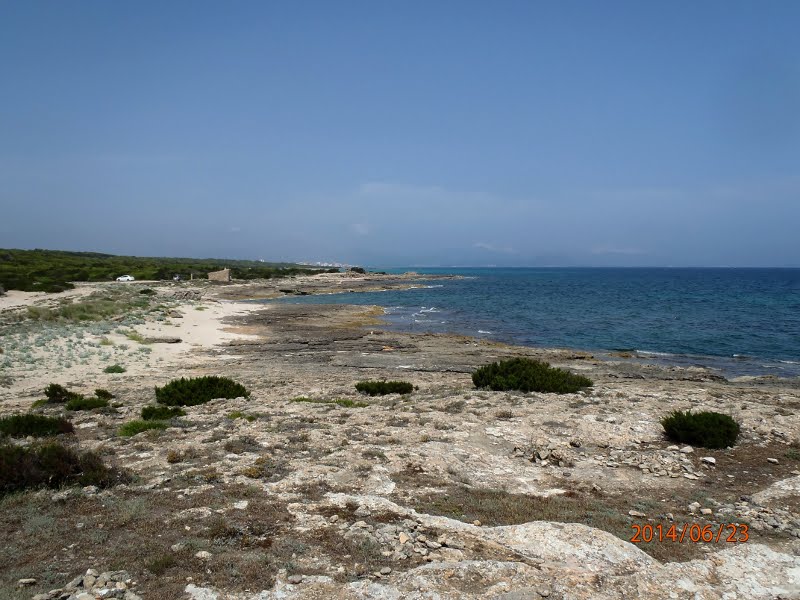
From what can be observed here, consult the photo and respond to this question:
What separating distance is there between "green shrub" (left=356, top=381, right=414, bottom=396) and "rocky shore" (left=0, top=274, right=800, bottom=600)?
0.67m

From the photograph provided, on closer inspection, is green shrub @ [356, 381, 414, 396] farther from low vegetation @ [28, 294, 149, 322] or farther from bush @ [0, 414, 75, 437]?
low vegetation @ [28, 294, 149, 322]

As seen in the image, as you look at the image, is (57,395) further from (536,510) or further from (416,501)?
(536,510)

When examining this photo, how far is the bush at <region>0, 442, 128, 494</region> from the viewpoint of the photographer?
815 cm

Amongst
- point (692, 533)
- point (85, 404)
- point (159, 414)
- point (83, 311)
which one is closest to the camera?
point (692, 533)

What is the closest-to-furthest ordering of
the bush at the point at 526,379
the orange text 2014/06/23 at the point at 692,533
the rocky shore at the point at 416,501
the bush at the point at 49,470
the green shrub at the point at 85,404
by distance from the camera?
1. the rocky shore at the point at 416,501
2. the orange text 2014/06/23 at the point at 692,533
3. the bush at the point at 49,470
4. the green shrub at the point at 85,404
5. the bush at the point at 526,379

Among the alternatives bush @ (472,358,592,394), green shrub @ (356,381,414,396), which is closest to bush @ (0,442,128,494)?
green shrub @ (356,381,414,396)

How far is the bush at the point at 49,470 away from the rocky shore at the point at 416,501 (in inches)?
12.0

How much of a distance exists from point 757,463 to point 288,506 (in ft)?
33.4

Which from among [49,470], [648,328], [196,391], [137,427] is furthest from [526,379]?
[648,328]

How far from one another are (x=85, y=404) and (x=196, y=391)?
3127 mm

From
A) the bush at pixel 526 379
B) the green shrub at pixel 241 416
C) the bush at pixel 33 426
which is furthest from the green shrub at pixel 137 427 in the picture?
the bush at pixel 526 379

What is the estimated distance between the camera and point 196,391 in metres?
16.7

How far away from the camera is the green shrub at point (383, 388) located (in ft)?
58.9

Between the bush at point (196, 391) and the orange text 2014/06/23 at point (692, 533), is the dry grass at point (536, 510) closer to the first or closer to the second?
the orange text 2014/06/23 at point (692, 533)
